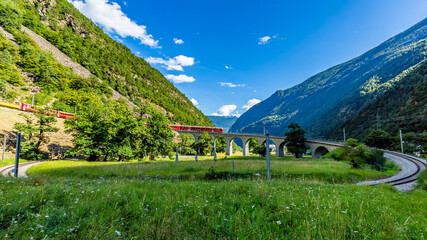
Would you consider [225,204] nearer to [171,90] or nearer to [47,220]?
[47,220]

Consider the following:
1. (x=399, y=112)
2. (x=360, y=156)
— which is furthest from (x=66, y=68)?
(x=399, y=112)

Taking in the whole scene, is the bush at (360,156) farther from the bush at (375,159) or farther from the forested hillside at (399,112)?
the forested hillside at (399,112)

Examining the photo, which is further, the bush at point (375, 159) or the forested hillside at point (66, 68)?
the forested hillside at point (66, 68)

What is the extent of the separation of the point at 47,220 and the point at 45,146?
41.8m

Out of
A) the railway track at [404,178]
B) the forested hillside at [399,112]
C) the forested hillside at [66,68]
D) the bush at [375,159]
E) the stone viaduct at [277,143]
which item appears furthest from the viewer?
the forested hillside at [399,112]

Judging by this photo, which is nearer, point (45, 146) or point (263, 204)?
point (263, 204)

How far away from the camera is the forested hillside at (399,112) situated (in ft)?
194

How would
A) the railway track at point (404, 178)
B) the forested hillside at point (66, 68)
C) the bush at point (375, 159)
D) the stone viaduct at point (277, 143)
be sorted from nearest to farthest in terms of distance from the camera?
1. the railway track at point (404, 178)
2. the bush at point (375, 159)
3. the stone viaduct at point (277, 143)
4. the forested hillside at point (66, 68)

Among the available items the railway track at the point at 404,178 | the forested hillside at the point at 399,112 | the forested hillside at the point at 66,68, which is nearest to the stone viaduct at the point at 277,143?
the railway track at the point at 404,178

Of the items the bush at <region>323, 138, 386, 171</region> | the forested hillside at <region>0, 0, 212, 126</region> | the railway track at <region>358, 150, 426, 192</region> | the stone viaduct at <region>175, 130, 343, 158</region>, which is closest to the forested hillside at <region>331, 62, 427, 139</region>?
the stone viaduct at <region>175, 130, 343, 158</region>

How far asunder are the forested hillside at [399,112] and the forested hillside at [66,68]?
323 ft

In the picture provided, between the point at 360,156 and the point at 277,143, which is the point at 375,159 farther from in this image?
the point at 277,143

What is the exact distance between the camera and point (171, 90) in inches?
5817

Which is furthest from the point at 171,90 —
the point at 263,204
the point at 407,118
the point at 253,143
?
the point at 263,204
